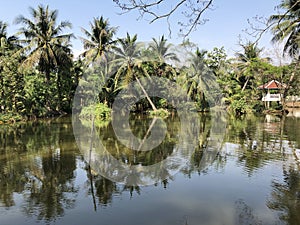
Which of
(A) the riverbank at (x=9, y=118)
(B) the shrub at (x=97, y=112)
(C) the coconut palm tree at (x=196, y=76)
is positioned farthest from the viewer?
(C) the coconut palm tree at (x=196, y=76)

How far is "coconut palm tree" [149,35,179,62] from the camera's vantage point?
25734 mm

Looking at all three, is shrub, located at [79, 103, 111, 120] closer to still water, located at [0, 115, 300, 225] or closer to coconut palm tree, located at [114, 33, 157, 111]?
coconut palm tree, located at [114, 33, 157, 111]

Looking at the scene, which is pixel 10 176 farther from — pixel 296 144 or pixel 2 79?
pixel 2 79

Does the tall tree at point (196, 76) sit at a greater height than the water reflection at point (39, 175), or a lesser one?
greater

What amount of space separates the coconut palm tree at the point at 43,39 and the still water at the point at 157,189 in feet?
43.5

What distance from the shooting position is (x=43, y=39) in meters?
21.4

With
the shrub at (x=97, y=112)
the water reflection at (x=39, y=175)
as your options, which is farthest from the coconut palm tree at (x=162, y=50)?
the water reflection at (x=39, y=175)

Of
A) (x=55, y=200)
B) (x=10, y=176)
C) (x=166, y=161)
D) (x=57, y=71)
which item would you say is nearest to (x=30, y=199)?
(x=55, y=200)

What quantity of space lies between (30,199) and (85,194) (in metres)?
0.97

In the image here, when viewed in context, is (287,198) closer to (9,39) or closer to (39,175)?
(39,175)

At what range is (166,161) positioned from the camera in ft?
26.3

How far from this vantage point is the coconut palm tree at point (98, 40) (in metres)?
23.0

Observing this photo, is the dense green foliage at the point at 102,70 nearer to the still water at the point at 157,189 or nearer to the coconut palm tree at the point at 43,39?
the coconut palm tree at the point at 43,39

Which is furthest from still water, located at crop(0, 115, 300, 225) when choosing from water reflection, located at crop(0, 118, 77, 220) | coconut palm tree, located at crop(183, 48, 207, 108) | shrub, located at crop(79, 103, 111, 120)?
coconut palm tree, located at crop(183, 48, 207, 108)
